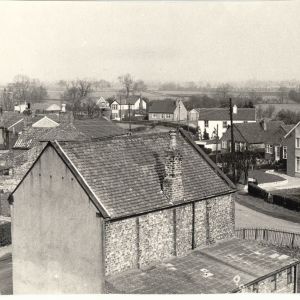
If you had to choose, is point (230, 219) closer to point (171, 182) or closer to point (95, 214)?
point (171, 182)

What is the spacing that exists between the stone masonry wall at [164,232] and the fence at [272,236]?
29.1 ft

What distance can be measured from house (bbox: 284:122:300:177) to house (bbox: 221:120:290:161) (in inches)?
293

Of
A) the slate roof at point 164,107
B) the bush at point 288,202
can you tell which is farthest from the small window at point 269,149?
the slate roof at point 164,107

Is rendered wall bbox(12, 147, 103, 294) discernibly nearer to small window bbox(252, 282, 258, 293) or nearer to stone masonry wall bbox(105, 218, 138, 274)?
stone masonry wall bbox(105, 218, 138, 274)

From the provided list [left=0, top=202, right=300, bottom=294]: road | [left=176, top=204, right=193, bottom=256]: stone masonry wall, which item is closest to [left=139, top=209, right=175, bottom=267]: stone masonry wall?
[left=176, top=204, right=193, bottom=256]: stone masonry wall

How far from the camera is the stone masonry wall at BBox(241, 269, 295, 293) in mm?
20958

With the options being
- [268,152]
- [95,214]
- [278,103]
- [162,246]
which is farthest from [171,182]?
[278,103]

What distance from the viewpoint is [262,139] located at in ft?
241

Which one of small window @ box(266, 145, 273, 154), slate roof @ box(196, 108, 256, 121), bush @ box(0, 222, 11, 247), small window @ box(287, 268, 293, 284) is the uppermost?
slate roof @ box(196, 108, 256, 121)

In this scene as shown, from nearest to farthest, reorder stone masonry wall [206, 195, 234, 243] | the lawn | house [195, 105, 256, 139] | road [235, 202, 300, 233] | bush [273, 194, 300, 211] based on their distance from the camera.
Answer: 1. stone masonry wall [206, 195, 234, 243]
2. road [235, 202, 300, 233]
3. bush [273, 194, 300, 211]
4. the lawn
5. house [195, 105, 256, 139]

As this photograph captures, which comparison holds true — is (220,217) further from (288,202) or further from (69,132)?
(69,132)

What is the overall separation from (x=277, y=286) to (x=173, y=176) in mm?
6917

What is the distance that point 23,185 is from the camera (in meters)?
23.0
